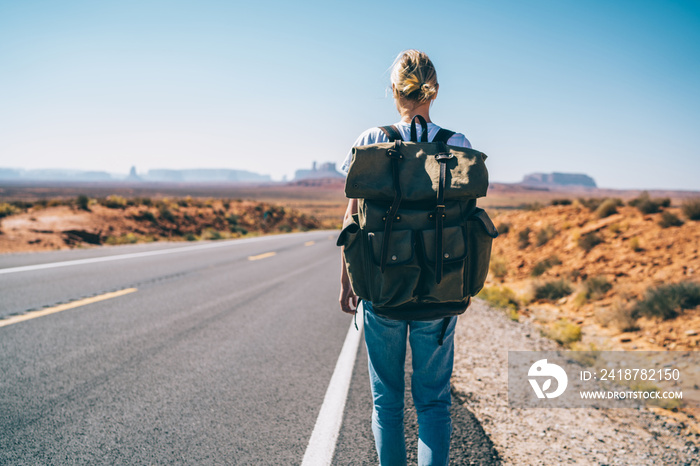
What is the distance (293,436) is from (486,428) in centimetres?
134

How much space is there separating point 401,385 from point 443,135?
1.13 metres

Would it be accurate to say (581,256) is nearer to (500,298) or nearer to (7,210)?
(500,298)

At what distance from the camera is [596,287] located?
27.6 ft

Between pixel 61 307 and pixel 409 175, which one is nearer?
pixel 409 175

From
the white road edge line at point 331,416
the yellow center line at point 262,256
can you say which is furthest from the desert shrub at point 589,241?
the white road edge line at point 331,416

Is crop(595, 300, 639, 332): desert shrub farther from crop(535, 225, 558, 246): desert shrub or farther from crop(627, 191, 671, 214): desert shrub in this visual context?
crop(535, 225, 558, 246): desert shrub

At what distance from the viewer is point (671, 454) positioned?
276 centimetres

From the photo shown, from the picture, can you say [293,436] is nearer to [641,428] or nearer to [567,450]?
[567,450]

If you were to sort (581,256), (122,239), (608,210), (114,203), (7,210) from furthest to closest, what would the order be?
1. (114,203)
2. (7,210)
3. (122,239)
4. (608,210)
5. (581,256)

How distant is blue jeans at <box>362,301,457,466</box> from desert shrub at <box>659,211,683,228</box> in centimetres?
1054

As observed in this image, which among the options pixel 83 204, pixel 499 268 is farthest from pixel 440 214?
pixel 83 204

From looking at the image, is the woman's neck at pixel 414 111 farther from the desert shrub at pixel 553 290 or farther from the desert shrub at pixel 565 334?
the desert shrub at pixel 553 290

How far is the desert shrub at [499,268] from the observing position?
1259 cm

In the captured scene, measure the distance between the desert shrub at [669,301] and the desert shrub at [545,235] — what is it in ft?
22.2
